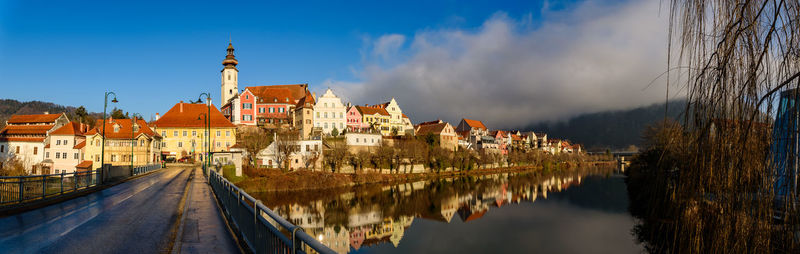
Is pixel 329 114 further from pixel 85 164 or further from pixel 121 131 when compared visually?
pixel 85 164

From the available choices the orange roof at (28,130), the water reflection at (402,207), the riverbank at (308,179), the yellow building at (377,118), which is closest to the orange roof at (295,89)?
the yellow building at (377,118)

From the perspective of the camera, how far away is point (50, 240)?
32.3 feet

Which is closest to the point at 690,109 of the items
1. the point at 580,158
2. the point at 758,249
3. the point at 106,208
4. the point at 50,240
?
the point at 758,249

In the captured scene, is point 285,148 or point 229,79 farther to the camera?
point 229,79

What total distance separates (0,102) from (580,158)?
262313mm

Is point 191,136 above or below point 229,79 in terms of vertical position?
below

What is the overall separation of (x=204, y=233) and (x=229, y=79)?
9357cm

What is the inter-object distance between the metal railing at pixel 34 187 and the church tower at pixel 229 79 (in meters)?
77.9

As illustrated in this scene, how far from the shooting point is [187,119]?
76500mm

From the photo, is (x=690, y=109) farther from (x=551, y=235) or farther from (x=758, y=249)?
(x=551, y=235)

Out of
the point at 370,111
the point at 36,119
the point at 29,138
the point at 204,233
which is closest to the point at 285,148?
the point at 370,111

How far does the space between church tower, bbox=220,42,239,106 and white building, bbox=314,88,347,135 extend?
27.3m

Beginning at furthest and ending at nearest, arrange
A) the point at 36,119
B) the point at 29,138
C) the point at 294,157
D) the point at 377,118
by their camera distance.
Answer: the point at 377,118 → the point at 36,119 → the point at 29,138 → the point at 294,157

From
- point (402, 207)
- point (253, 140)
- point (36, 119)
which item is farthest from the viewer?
point (36, 119)
